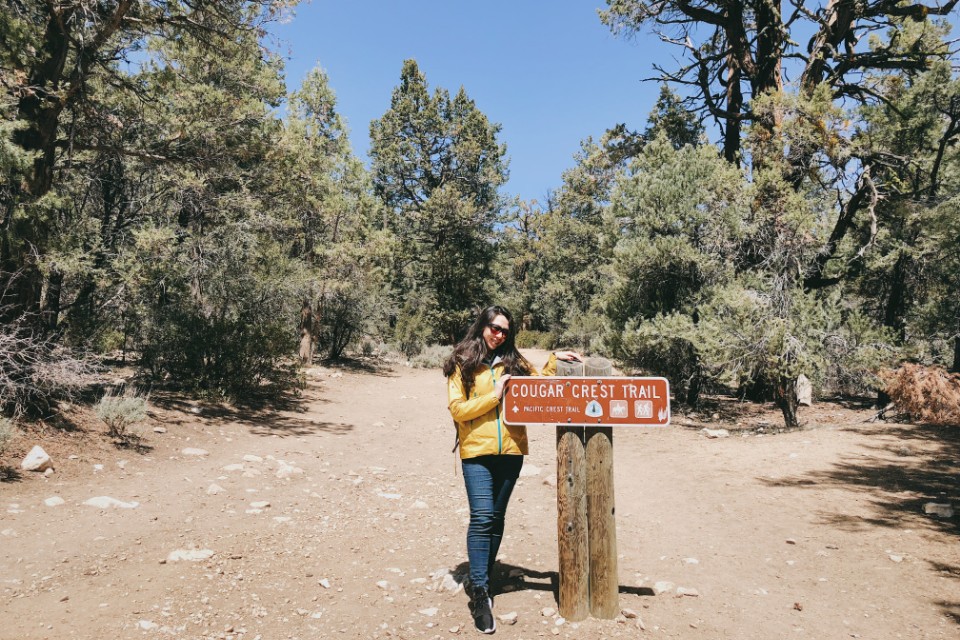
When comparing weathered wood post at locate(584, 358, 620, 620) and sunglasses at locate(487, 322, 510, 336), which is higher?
sunglasses at locate(487, 322, 510, 336)

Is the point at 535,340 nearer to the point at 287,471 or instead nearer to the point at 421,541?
the point at 287,471

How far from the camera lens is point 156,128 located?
957 centimetres

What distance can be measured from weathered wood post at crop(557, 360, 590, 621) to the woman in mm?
261

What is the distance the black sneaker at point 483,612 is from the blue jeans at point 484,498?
5 centimetres

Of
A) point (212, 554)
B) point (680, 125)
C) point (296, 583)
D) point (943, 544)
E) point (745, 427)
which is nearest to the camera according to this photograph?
point (296, 583)

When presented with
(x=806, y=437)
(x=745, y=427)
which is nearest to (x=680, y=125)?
(x=745, y=427)

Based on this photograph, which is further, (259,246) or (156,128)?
(259,246)

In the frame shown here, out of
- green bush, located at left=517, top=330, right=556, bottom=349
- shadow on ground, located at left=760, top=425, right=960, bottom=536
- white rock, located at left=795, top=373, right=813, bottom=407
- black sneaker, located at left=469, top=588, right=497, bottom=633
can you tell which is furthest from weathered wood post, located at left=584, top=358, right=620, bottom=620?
green bush, located at left=517, top=330, right=556, bottom=349

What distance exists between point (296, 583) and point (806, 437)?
894 centimetres

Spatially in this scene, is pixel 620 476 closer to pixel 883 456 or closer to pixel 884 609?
pixel 883 456

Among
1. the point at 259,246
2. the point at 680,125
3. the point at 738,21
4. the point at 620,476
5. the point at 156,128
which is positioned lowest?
the point at 620,476

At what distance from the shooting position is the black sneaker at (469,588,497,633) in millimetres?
3438

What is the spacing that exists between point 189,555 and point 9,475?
304 cm

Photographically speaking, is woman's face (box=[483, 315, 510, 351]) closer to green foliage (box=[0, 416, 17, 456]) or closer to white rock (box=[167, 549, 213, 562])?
white rock (box=[167, 549, 213, 562])
